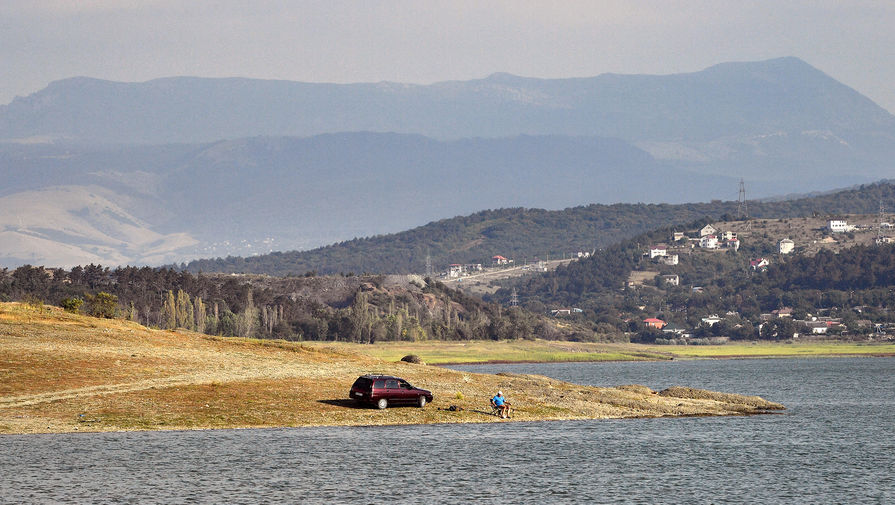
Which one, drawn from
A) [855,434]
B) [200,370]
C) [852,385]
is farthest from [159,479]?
[852,385]

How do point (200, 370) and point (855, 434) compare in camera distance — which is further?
point (200, 370)

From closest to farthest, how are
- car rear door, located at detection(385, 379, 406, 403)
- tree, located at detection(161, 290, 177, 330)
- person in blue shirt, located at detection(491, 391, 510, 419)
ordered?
person in blue shirt, located at detection(491, 391, 510, 419) → car rear door, located at detection(385, 379, 406, 403) → tree, located at detection(161, 290, 177, 330)

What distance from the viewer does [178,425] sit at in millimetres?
74375

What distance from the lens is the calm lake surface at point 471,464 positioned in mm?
55719

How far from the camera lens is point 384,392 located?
8262 cm

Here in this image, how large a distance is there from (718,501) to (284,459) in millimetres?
23922

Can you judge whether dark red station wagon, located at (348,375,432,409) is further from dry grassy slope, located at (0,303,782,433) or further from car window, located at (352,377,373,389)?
dry grassy slope, located at (0,303,782,433)

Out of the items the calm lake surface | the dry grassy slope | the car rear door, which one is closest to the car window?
the car rear door

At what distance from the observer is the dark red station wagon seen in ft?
270

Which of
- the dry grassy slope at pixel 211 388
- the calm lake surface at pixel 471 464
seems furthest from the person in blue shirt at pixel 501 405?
the calm lake surface at pixel 471 464

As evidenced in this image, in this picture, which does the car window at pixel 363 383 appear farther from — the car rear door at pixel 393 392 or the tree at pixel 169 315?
the tree at pixel 169 315

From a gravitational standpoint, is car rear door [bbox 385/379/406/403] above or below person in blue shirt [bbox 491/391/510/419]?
above

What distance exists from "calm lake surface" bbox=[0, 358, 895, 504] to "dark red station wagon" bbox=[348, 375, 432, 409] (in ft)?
9.09

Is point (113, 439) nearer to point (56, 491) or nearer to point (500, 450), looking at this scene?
point (56, 491)
